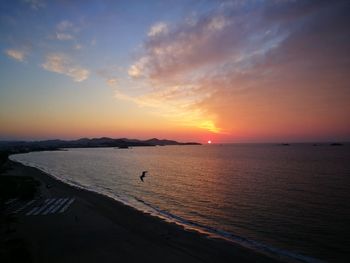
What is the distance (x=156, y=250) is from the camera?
19828 mm

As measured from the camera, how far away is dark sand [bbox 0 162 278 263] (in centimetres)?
1866

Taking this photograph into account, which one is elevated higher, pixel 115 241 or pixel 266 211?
pixel 266 211

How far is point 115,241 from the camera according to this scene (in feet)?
70.8

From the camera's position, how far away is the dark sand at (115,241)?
18656mm

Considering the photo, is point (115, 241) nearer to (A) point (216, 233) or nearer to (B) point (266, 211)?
(A) point (216, 233)

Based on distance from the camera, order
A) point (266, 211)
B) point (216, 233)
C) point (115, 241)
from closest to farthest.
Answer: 1. point (115, 241)
2. point (216, 233)
3. point (266, 211)

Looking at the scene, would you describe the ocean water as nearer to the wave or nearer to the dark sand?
the wave

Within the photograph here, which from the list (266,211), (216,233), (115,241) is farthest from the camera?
(266,211)

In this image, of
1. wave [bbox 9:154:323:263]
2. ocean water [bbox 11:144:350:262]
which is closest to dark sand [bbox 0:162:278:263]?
wave [bbox 9:154:323:263]

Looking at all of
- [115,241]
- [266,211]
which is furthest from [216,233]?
[266,211]

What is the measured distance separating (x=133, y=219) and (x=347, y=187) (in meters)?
34.6

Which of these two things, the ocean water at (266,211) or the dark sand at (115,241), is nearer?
the dark sand at (115,241)

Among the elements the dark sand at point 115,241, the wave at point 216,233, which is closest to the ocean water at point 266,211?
the wave at point 216,233

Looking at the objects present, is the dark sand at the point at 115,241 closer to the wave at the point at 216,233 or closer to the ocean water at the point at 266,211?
the wave at the point at 216,233
